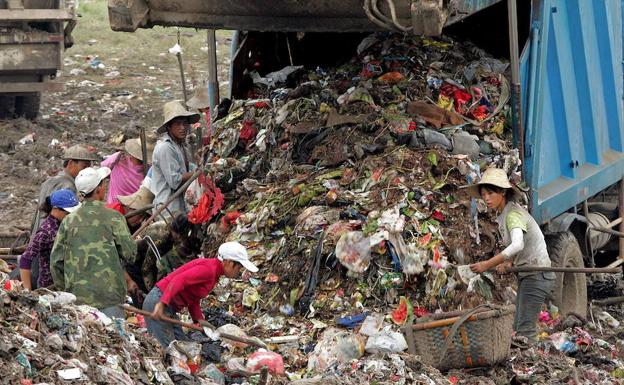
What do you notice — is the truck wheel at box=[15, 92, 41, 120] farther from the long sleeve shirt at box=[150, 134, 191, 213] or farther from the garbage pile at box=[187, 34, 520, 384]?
the long sleeve shirt at box=[150, 134, 191, 213]

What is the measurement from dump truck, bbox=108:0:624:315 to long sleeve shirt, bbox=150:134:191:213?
100 centimetres

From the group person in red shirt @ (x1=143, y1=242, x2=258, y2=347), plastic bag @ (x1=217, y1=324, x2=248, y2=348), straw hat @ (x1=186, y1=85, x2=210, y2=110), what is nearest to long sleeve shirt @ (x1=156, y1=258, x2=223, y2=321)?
person in red shirt @ (x1=143, y1=242, x2=258, y2=347)

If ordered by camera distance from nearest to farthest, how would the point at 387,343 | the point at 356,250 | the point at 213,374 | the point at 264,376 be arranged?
the point at 264,376 → the point at 213,374 → the point at 387,343 → the point at 356,250

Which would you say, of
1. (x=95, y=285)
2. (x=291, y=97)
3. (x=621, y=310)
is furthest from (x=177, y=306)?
(x=621, y=310)

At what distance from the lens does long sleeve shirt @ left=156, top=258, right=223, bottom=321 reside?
621 cm

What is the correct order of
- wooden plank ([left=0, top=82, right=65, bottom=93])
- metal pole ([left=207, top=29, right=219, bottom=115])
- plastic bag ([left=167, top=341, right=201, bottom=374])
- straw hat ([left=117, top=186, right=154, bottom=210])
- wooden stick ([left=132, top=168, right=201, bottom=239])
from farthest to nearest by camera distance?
wooden plank ([left=0, top=82, right=65, bottom=93]) → metal pole ([left=207, top=29, right=219, bottom=115]) → straw hat ([left=117, top=186, right=154, bottom=210]) → wooden stick ([left=132, top=168, right=201, bottom=239]) → plastic bag ([left=167, top=341, right=201, bottom=374])

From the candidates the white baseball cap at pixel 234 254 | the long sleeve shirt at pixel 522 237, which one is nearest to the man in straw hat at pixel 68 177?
the white baseball cap at pixel 234 254

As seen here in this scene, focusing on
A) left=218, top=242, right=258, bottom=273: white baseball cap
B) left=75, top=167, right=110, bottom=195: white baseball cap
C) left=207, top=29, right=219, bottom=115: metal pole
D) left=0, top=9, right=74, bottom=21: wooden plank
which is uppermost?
left=0, top=9, right=74, bottom=21: wooden plank

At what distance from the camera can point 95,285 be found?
250 inches

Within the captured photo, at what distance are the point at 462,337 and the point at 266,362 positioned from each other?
1016 mm

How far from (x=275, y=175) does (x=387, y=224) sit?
1.19m

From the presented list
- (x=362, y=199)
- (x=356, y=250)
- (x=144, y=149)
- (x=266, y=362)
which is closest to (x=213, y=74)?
(x=144, y=149)

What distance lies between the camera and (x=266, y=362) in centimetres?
619

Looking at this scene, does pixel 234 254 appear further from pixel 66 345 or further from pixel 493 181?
pixel 493 181
